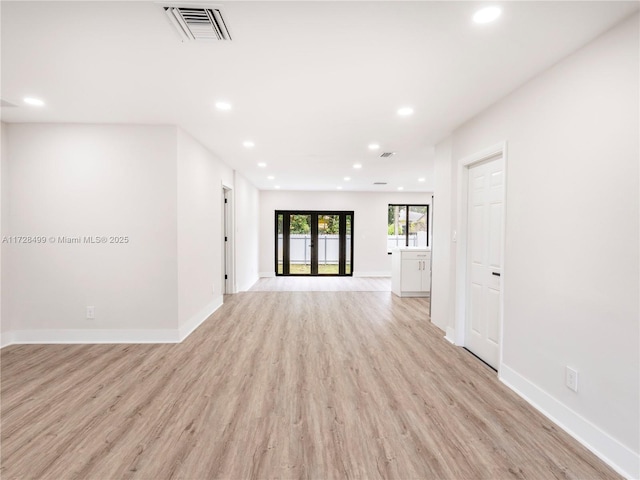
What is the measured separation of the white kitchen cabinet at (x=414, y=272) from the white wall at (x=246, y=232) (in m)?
3.45

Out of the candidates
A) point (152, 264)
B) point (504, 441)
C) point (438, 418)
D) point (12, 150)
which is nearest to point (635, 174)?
point (504, 441)

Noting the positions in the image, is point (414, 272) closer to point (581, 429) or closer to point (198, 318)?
point (198, 318)

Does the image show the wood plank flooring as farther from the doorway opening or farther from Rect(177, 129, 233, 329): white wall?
Rect(177, 129, 233, 329): white wall

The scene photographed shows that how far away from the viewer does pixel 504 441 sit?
1.88 meters

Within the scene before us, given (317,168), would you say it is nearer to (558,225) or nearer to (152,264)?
(152,264)

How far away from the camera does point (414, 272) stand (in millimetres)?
6277

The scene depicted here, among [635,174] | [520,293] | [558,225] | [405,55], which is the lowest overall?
[520,293]

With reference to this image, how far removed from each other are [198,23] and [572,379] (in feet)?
10.6

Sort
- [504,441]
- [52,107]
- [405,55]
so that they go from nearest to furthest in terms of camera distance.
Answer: [504,441]
[405,55]
[52,107]

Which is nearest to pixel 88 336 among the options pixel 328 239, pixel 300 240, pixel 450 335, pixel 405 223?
pixel 450 335

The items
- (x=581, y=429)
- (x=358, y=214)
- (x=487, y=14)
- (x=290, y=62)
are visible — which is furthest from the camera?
(x=358, y=214)

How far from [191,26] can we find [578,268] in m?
2.84

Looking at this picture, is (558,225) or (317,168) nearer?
(558,225)

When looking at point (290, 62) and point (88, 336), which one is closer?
point (290, 62)
